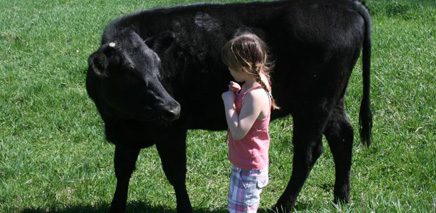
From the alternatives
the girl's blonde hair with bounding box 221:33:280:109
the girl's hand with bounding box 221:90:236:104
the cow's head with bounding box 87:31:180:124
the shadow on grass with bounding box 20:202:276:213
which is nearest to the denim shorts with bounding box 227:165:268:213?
the girl's hand with bounding box 221:90:236:104

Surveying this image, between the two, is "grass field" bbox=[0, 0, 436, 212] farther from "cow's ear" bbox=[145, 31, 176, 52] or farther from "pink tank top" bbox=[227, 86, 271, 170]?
"cow's ear" bbox=[145, 31, 176, 52]

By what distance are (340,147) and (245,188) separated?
5.22 ft

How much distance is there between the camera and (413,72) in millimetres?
A: 7605

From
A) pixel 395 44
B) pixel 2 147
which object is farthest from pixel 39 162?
pixel 395 44

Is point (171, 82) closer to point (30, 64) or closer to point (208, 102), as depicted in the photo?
point (208, 102)

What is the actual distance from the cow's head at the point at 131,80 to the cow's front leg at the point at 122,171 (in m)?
0.48

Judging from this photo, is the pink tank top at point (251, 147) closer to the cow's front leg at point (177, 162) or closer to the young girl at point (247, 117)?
the young girl at point (247, 117)

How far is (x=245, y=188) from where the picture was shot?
151 inches

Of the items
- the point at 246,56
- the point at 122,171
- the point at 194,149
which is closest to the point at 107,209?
the point at 122,171

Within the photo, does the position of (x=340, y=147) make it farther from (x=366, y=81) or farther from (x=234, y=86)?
(x=234, y=86)

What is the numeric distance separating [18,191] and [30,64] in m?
4.02

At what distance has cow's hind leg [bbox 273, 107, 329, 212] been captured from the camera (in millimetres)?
4816

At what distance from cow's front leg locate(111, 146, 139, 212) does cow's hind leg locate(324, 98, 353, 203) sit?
64.5 inches

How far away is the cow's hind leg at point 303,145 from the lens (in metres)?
4.82
